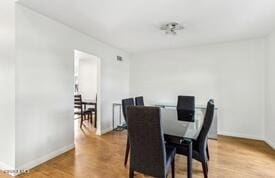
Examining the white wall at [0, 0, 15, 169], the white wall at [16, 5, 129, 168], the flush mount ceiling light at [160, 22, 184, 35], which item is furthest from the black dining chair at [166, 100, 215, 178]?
the white wall at [0, 0, 15, 169]

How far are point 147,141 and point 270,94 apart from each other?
329 cm

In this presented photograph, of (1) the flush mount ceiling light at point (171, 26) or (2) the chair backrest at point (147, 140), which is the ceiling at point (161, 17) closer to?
(1) the flush mount ceiling light at point (171, 26)

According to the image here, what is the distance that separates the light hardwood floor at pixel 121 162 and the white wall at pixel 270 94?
0.88 ft

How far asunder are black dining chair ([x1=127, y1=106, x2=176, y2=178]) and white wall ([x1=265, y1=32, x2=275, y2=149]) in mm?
2910

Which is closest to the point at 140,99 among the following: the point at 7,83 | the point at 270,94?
the point at 7,83

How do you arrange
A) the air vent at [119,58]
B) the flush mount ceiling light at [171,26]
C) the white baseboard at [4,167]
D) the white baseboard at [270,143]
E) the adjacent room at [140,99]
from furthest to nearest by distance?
the air vent at [119,58] < the white baseboard at [270,143] < the flush mount ceiling light at [171,26] < the white baseboard at [4,167] < the adjacent room at [140,99]

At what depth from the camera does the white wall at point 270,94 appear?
3.38m

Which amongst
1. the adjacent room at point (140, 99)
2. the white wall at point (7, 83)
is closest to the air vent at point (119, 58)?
the adjacent room at point (140, 99)

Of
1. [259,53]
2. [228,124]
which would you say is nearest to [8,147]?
[228,124]

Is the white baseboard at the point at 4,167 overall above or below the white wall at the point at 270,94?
below

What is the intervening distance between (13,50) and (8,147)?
136 centimetres

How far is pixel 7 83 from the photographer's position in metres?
2.36

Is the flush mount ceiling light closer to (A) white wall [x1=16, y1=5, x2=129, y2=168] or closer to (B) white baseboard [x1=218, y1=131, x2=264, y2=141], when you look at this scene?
(A) white wall [x1=16, y1=5, x2=129, y2=168]

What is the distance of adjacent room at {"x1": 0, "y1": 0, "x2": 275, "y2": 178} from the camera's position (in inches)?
87.3
